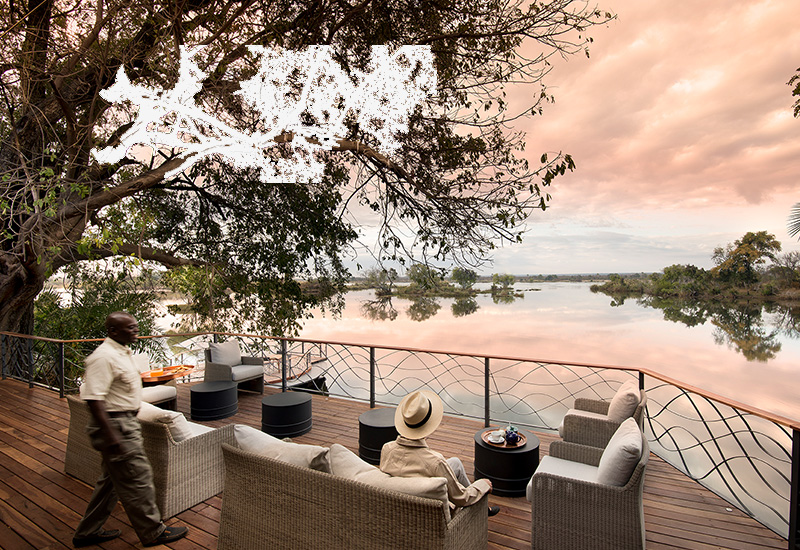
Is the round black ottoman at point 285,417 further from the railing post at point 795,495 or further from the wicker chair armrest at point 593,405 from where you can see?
the railing post at point 795,495

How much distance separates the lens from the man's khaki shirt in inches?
79.6

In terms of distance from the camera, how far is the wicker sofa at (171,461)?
2822mm

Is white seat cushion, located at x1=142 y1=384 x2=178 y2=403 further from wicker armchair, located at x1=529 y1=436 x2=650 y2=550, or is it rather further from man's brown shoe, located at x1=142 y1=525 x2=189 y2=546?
wicker armchair, located at x1=529 y1=436 x2=650 y2=550

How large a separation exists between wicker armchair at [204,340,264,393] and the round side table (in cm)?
409

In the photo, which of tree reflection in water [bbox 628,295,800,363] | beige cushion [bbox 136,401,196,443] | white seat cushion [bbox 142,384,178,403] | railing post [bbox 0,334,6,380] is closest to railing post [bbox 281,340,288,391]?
white seat cushion [bbox 142,384,178,403]

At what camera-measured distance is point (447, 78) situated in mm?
6297

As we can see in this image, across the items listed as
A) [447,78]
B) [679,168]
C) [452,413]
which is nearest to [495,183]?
[447,78]

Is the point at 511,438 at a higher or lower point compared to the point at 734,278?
lower

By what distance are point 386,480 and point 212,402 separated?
410 centimetres

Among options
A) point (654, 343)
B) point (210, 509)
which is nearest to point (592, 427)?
point (210, 509)

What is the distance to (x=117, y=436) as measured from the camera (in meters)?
2.20

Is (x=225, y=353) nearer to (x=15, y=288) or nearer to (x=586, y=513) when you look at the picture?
(x=15, y=288)

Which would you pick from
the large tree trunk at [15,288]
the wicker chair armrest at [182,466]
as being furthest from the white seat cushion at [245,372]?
the large tree trunk at [15,288]

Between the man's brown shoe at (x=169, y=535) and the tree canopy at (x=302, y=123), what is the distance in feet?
11.1
